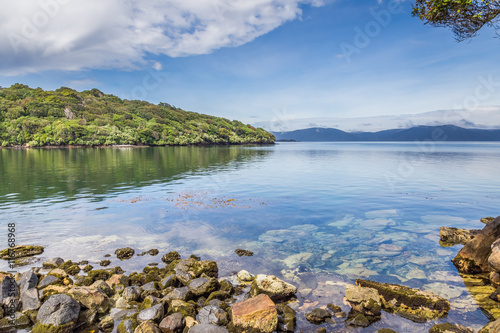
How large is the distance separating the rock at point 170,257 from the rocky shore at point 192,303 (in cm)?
158

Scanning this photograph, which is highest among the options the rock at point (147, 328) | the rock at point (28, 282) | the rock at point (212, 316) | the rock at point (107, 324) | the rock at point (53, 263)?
the rock at point (28, 282)

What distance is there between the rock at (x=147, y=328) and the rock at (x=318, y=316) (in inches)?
207

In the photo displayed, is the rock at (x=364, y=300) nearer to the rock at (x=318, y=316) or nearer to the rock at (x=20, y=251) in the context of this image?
the rock at (x=318, y=316)

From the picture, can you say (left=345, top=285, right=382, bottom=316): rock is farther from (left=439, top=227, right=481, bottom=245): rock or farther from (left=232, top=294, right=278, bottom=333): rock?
(left=439, top=227, right=481, bottom=245): rock

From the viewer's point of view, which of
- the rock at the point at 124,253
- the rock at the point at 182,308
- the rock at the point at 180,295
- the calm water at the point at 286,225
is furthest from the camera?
the rock at the point at 124,253

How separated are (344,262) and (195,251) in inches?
342

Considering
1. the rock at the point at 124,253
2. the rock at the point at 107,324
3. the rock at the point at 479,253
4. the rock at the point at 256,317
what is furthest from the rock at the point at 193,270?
the rock at the point at 479,253

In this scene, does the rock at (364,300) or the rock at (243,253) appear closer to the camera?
the rock at (364,300)

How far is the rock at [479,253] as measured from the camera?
13508mm

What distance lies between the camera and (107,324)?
31.4ft

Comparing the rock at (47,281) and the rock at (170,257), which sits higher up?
the rock at (47,281)

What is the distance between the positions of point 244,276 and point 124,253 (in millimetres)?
7427

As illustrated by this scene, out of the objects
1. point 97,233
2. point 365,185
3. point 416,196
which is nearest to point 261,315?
point 97,233

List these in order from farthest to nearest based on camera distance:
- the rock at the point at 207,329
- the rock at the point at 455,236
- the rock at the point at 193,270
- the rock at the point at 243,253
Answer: the rock at the point at 455,236
the rock at the point at 243,253
the rock at the point at 193,270
the rock at the point at 207,329
